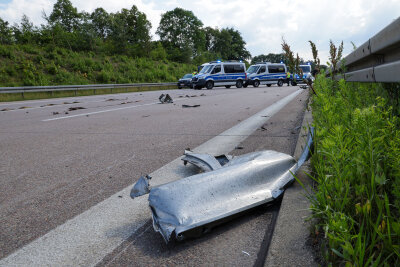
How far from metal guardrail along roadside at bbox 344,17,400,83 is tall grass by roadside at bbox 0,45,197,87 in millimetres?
23724

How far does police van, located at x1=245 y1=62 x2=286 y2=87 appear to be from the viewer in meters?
30.3

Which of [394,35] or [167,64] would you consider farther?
[167,64]

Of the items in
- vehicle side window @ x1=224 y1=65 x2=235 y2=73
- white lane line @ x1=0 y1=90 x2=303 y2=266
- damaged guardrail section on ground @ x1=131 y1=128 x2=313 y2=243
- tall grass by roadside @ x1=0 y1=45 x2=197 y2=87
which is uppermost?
tall grass by roadside @ x1=0 y1=45 x2=197 y2=87

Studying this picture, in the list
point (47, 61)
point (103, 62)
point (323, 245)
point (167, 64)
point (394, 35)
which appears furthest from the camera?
point (167, 64)

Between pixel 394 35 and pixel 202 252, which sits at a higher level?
pixel 394 35

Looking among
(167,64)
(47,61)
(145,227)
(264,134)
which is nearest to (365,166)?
(145,227)

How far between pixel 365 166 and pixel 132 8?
70576 millimetres

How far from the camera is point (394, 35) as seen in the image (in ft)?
7.29

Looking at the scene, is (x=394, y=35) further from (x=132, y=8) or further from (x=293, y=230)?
(x=132, y=8)

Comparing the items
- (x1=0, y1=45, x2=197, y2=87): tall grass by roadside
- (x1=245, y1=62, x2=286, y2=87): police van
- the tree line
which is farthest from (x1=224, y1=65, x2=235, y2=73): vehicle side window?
the tree line

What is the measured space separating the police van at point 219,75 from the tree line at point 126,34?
19.6 m

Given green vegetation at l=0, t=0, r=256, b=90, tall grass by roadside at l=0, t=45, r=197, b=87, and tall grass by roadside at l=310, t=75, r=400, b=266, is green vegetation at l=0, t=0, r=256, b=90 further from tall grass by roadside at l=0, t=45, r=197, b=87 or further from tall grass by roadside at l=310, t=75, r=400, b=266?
tall grass by roadside at l=310, t=75, r=400, b=266

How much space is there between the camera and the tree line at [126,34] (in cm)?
4075

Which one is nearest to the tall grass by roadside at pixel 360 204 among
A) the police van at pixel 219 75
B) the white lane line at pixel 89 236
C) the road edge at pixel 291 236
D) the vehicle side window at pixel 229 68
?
the road edge at pixel 291 236
